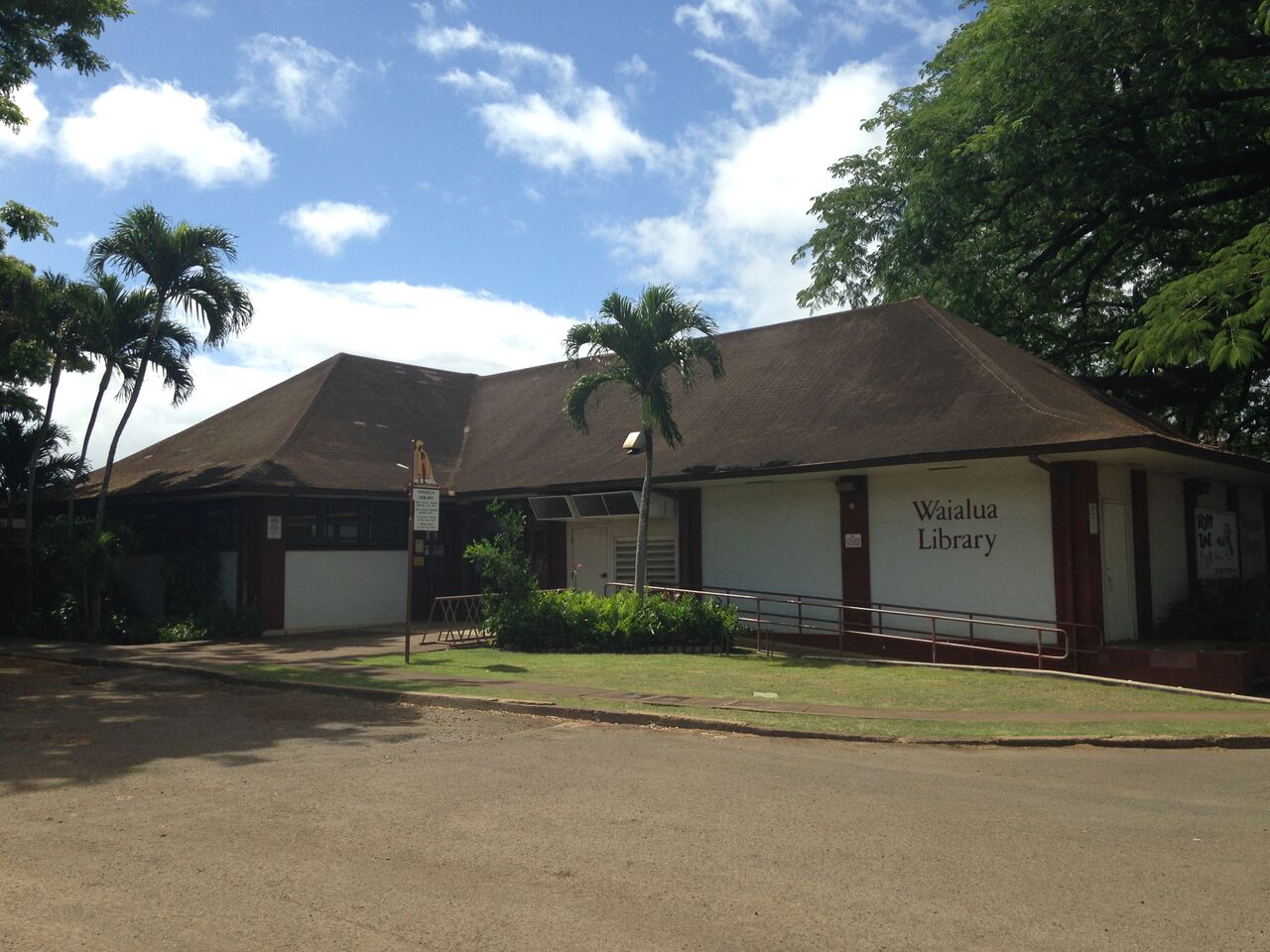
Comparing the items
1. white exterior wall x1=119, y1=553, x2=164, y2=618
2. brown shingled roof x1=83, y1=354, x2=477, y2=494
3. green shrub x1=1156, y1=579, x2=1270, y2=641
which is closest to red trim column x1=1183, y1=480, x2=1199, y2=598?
green shrub x1=1156, y1=579, x2=1270, y2=641

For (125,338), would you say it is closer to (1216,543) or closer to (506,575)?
(506,575)

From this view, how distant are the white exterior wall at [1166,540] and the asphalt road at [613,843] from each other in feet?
31.0

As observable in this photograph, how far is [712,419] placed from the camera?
21984 millimetres

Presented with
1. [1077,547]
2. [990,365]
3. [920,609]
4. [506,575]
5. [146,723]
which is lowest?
[146,723]

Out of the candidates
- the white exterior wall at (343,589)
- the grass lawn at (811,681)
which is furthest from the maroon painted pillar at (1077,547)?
the white exterior wall at (343,589)

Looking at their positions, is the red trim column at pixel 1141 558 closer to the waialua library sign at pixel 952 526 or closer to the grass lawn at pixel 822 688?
the waialua library sign at pixel 952 526

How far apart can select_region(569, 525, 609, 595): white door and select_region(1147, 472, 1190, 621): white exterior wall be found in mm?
10416

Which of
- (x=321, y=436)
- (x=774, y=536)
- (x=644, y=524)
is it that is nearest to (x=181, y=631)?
(x=321, y=436)

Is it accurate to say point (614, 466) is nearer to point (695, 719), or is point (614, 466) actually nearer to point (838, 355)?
point (838, 355)

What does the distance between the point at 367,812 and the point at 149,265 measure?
54.1 feet

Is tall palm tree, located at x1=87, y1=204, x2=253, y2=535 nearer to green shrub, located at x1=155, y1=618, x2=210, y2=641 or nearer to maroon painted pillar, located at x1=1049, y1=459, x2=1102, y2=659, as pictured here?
green shrub, located at x1=155, y1=618, x2=210, y2=641

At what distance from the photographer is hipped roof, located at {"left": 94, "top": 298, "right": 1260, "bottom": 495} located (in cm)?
1744

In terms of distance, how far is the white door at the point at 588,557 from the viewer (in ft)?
75.1

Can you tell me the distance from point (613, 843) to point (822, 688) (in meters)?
7.51
